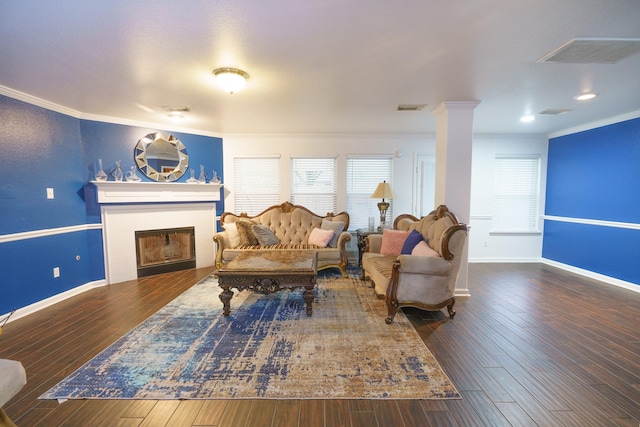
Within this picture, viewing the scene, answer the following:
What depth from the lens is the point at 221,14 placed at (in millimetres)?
1751

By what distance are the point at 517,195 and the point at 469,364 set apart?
4539 mm

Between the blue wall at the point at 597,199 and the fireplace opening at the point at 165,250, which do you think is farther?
the fireplace opening at the point at 165,250

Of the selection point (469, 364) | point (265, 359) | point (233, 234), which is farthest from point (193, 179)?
point (469, 364)

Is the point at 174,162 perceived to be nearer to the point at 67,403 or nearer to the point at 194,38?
the point at 194,38

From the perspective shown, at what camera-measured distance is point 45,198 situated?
11.1 feet

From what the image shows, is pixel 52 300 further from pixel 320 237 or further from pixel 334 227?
pixel 334 227

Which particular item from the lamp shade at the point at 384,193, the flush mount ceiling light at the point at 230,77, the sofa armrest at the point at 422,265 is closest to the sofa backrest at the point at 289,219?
the lamp shade at the point at 384,193

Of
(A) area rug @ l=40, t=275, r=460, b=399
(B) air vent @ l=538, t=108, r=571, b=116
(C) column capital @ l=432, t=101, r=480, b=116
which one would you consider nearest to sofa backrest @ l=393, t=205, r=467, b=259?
(A) area rug @ l=40, t=275, r=460, b=399

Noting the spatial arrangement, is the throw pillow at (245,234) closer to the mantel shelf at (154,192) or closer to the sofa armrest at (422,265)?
the mantel shelf at (154,192)

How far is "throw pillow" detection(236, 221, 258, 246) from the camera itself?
15.1ft

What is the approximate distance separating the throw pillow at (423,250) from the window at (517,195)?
10.4 ft

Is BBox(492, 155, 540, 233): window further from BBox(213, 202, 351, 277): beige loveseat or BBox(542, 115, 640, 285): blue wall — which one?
BBox(213, 202, 351, 277): beige loveseat

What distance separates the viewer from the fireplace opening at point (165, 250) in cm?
450

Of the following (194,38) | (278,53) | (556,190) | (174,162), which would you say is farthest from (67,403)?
(556,190)
